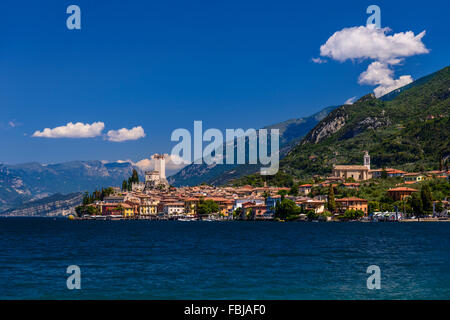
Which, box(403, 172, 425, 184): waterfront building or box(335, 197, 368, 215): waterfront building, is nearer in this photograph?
box(335, 197, 368, 215): waterfront building

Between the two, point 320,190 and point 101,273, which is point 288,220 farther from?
point 101,273

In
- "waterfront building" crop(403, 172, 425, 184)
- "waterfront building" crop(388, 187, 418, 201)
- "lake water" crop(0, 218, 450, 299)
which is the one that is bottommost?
"lake water" crop(0, 218, 450, 299)

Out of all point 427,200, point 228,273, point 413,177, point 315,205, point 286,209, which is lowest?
point 228,273

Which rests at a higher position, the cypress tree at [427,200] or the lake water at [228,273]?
the cypress tree at [427,200]

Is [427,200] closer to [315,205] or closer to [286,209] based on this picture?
[315,205]

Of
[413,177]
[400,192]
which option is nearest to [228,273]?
[400,192]

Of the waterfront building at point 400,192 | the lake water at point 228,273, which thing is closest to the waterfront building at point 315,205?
the waterfront building at point 400,192

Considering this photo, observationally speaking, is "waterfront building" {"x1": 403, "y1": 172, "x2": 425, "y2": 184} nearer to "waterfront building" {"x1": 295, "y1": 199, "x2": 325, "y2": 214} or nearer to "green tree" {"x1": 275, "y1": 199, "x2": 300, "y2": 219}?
"waterfront building" {"x1": 295, "y1": 199, "x2": 325, "y2": 214}

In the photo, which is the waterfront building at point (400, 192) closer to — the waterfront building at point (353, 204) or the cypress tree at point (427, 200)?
the waterfront building at point (353, 204)

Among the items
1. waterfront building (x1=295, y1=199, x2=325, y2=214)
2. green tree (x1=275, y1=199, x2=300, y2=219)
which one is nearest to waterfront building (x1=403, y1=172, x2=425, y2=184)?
waterfront building (x1=295, y1=199, x2=325, y2=214)
